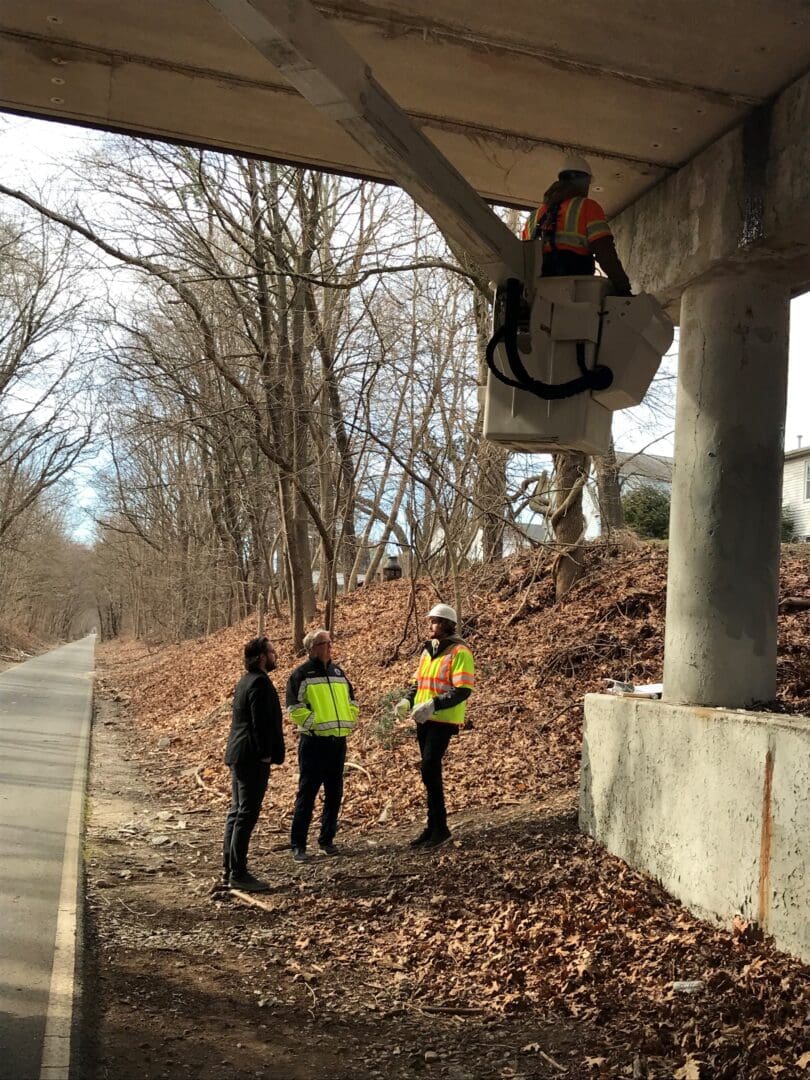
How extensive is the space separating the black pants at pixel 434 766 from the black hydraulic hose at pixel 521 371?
3.53m

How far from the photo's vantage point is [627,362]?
601 cm

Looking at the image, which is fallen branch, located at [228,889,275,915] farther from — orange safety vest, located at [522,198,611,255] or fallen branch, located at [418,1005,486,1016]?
orange safety vest, located at [522,198,611,255]

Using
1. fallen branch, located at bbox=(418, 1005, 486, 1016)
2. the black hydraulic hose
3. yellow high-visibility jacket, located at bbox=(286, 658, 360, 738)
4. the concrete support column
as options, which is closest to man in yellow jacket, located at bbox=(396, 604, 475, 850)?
yellow high-visibility jacket, located at bbox=(286, 658, 360, 738)

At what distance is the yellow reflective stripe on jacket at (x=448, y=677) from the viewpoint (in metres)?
8.51

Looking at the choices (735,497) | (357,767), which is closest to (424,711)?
(735,497)

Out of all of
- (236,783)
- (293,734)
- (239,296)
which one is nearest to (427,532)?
(239,296)

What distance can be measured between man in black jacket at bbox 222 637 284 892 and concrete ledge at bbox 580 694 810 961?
2.54 m

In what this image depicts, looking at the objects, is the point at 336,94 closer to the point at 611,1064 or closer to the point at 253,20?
the point at 253,20

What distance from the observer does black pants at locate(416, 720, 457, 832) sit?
27.3 feet

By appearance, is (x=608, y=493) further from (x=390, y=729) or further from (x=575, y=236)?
(x=575, y=236)

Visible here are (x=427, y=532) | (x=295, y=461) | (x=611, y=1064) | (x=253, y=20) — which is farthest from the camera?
(x=427, y=532)

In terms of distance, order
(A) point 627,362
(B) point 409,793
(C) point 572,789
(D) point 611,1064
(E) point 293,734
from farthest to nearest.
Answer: (E) point 293,734 < (B) point 409,793 < (C) point 572,789 < (A) point 627,362 < (D) point 611,1064

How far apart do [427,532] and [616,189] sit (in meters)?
15.1

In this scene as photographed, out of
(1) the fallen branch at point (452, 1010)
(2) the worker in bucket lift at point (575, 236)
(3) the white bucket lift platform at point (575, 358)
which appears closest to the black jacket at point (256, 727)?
(1) the fallen branch at point (452, 1010)
